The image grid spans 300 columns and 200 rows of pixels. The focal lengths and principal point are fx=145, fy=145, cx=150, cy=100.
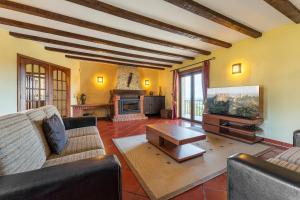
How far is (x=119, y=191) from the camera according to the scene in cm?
101

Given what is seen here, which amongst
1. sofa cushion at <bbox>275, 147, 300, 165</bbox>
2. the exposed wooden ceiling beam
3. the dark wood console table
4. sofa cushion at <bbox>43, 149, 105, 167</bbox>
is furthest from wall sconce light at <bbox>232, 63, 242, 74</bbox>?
the dark wood console table

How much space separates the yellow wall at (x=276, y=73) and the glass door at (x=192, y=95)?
5.44ft

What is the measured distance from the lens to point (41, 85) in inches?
167

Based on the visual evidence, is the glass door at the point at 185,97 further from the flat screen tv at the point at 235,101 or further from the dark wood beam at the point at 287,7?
the dark wood beam at the point at 287,7

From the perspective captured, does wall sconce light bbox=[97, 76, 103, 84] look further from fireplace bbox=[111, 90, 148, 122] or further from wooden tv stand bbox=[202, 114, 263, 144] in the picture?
wooden tv stand bbox=[202, 114, 263, 144]

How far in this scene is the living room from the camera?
954mm

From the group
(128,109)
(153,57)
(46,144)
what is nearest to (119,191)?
(46,144)

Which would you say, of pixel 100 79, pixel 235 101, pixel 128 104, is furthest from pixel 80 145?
pixel 100 79

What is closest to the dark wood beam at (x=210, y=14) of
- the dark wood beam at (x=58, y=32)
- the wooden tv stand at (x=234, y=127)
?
the wooden tv stand at (x=234, y=127)

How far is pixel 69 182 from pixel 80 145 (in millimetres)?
1034

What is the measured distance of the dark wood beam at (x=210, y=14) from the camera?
2070 millimetres

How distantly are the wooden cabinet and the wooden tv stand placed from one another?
329 centimetres

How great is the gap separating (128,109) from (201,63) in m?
3.57

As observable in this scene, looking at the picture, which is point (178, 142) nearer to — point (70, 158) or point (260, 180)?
point (260, 180)
